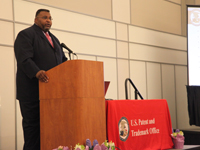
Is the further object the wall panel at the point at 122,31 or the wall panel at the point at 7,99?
the wall panel at the point at 122,31

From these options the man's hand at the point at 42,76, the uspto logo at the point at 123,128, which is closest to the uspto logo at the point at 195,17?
the uspto logo at the point at 123,128

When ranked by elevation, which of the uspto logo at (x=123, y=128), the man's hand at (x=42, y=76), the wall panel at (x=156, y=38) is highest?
the wall panel at (x=156, y=38)

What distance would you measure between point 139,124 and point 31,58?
1307 millimetres

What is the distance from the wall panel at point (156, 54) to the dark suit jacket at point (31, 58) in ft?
11.7

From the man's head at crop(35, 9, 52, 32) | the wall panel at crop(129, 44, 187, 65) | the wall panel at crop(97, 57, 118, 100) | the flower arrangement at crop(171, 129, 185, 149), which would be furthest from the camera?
the wall panel at crop(129, 44, 187, 65)

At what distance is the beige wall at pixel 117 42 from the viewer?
160 inches

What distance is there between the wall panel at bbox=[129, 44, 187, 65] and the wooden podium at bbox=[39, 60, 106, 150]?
3.76 m

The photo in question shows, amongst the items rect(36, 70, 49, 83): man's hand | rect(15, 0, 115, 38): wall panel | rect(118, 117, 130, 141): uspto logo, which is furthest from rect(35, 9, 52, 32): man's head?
rect(15, 0, 115, 38): wall panel

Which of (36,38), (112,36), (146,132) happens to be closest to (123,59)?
(112,36)

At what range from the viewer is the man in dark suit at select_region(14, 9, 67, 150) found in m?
2.47

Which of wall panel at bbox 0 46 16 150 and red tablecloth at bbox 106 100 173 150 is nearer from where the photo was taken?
red tablecloth at bbox 106 100 173 150

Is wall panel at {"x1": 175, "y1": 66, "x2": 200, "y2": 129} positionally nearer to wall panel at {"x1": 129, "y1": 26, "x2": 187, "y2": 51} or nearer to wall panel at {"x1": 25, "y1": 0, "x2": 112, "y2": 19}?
wall panel at {"x1": 129, "y1": 26, "x2": 187, "y2": 51}

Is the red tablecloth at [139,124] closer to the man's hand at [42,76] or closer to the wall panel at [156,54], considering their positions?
the man's hand at [42,76]

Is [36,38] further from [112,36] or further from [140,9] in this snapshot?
[140,9]
